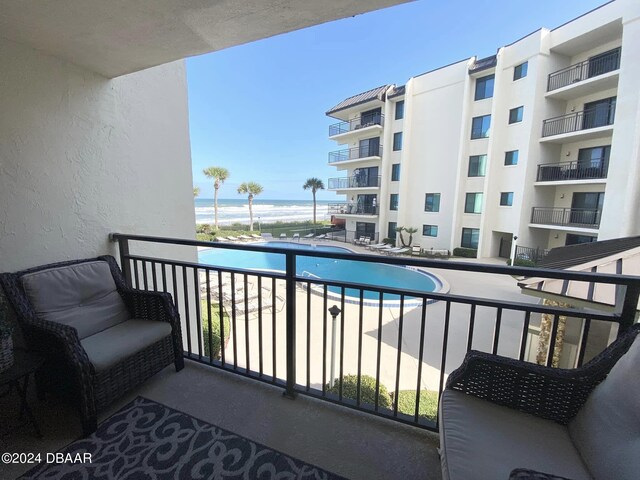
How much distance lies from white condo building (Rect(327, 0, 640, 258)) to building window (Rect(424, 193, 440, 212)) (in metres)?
0.05

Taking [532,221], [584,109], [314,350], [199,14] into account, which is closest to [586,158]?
[584,109]

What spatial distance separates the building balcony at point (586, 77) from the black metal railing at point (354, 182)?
8454 millimetres

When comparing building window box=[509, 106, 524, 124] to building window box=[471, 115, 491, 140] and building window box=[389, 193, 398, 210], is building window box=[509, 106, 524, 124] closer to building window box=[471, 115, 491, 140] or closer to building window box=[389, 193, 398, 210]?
building window box=[471, 115, 491, 140]

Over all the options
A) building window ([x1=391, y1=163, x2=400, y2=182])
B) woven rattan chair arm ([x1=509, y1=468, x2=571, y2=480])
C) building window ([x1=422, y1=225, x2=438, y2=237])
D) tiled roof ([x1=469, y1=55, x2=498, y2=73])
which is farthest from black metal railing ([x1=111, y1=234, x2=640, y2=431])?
tiled roof ([x1=469, y1=55, x2=498, y2=73])

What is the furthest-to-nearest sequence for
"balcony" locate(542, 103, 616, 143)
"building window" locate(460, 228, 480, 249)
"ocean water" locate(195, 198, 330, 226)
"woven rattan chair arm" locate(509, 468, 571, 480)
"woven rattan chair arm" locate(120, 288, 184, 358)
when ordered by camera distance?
"ocean water" locate(195, 198, 330, 226)
"building window" locate(460, 228, 480, 249)
"balcony" locate(542, 103, 616, 143)
"woven rattan chair arm" locate(120, 288, 184, 358)
"woven rattan chair arm" locate(509, 468, 571, 480)

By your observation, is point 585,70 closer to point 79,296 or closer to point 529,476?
point 529,476

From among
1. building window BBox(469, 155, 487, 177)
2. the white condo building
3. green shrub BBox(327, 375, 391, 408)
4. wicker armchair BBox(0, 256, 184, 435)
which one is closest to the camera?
wicker armchair BBox(0, 256, 184, 435)

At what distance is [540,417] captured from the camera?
1184 millimetres

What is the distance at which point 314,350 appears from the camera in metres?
5.63

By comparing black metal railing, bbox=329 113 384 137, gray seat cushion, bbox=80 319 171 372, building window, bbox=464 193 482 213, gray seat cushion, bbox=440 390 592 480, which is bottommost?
gray seat cushion, bbox=80 319 171 372

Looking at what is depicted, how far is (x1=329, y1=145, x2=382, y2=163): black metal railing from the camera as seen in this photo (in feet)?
54.2

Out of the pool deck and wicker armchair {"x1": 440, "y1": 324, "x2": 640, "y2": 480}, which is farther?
the pool deck

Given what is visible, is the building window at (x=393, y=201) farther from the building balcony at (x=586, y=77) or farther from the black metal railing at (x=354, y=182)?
the building balcony at (x=586, y=77)

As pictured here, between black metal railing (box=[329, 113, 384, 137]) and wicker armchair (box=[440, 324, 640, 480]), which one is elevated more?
black metal railing (box=[329, 113, 384, 137])
